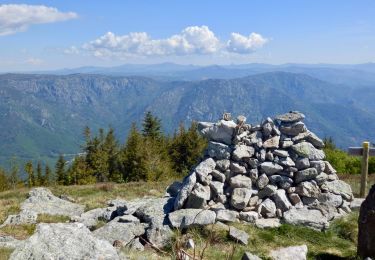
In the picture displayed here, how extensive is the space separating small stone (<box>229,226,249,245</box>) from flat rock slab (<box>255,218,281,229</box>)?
1445mm

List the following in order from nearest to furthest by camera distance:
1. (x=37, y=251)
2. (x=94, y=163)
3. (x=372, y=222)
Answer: (x=37, y=251)
(x=372, y=222)
(x=94, y=163)

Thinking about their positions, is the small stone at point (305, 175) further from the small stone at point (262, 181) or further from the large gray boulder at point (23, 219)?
the large gray boulder at point (23, 219)

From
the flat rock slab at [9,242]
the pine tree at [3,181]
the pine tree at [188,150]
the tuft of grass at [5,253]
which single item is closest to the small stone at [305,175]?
the flat rock slab at [9,242]

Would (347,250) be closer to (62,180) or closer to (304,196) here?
(304,196)

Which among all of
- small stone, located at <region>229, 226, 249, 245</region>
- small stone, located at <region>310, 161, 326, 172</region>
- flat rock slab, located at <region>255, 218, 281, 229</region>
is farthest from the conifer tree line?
small stone, located at <region>229, 226, 249, 245</region>

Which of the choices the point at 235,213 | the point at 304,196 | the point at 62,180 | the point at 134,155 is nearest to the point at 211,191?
the point at 235,213

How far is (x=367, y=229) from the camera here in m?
14.1

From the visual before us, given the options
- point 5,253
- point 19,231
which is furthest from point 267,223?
point 19,231

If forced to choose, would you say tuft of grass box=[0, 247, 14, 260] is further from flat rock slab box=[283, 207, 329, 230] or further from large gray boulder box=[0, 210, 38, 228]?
flat rock slab box=[283, 207, 329, 230]

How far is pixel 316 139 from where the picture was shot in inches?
810

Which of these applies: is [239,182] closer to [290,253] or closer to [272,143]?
[272,143]

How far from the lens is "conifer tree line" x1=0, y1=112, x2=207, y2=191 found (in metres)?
59.4

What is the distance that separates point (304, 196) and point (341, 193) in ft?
6.08

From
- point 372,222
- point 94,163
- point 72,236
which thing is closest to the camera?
point 72,236
